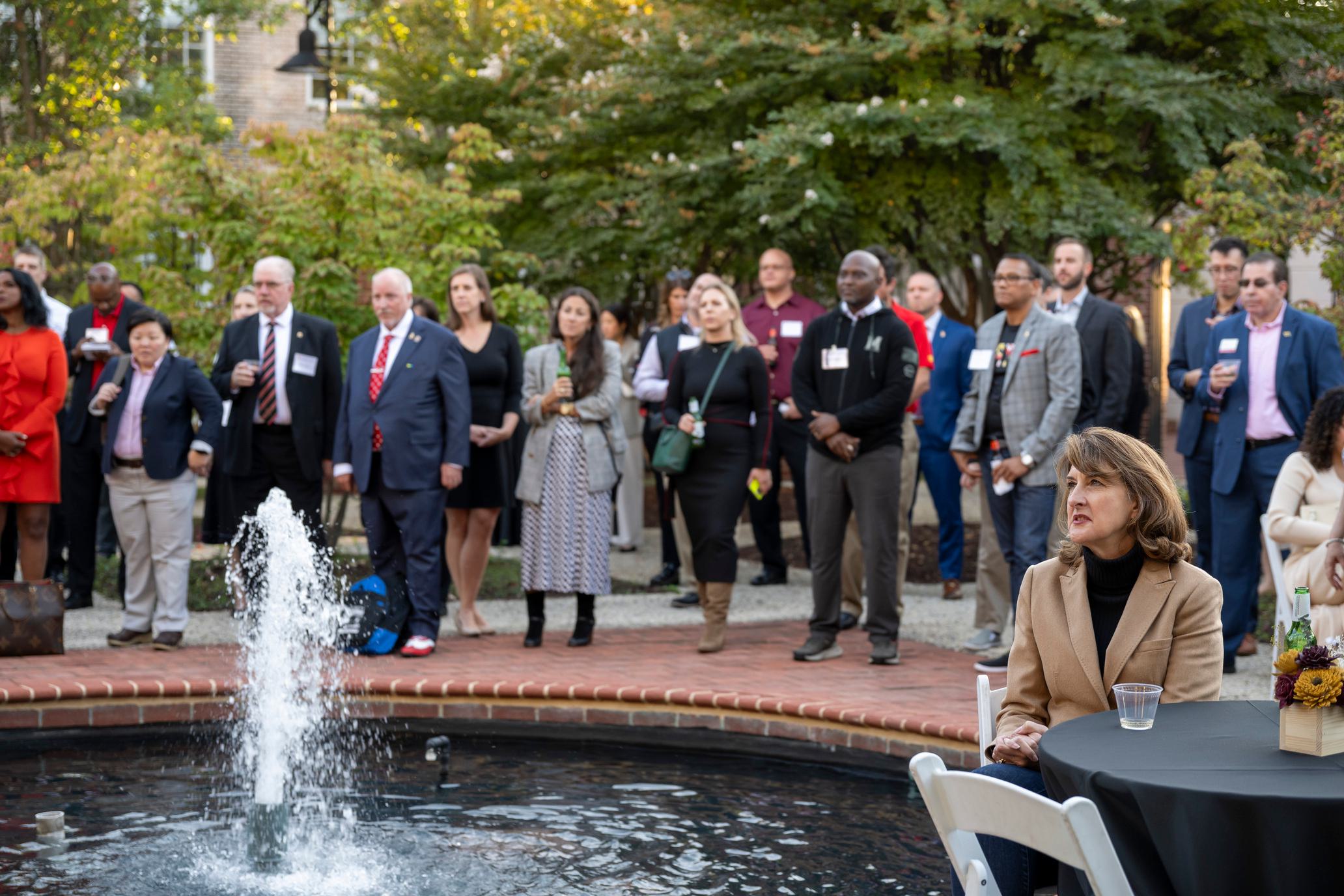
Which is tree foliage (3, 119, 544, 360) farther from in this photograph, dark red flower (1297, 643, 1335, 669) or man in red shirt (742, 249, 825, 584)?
dark red flower (1297, 643, 1335, 669)

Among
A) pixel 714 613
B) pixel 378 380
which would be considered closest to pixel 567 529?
pixel 714 613

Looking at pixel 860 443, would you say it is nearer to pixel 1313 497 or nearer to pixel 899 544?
pixel 899 544

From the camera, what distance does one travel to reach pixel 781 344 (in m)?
10.6

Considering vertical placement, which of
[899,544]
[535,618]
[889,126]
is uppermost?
[889,126]

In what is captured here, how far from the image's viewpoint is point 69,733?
7.23 meters

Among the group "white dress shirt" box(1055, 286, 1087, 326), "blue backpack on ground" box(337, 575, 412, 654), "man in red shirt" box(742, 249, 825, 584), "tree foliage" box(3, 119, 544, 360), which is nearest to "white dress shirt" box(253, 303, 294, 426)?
"blue backpack on ground" box(337, 575, 412, 654)

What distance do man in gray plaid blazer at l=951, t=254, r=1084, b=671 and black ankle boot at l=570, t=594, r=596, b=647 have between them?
87.5 inches

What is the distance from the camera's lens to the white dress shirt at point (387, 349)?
875cm

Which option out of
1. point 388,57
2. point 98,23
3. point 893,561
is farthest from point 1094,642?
point 98,23

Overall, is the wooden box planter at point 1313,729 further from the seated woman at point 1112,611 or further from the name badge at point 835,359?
the name badge at point 835,359

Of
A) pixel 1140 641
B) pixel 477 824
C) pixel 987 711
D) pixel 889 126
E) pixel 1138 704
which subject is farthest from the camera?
pixel 889 126

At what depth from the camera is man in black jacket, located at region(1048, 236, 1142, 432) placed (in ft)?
26.8

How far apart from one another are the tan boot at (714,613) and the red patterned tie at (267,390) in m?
2.68

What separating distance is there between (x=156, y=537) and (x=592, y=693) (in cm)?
295
